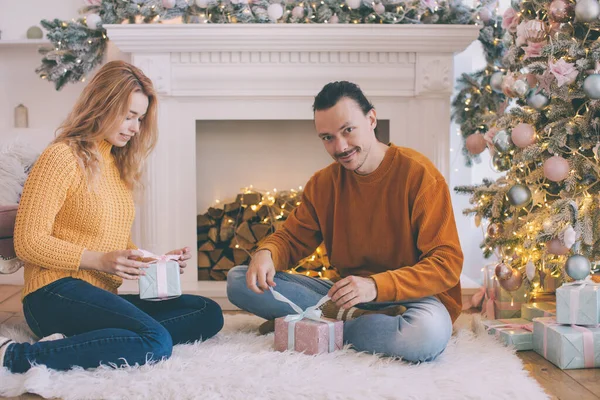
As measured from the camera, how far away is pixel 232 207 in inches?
131

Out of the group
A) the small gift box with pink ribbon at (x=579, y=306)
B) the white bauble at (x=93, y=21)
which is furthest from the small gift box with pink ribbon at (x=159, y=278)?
the white bauble at (x=93, y=21)

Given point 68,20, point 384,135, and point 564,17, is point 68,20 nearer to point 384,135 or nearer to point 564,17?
point 384,135

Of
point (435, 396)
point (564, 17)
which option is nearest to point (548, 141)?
point (564, 17)

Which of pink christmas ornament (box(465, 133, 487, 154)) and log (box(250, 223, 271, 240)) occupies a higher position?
pink christmas ornament (box(465, 133, 487, 154))

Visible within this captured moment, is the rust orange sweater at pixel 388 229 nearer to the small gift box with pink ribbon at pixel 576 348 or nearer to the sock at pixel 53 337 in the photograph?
the small gift box with pink ribbon at pixel 576 348

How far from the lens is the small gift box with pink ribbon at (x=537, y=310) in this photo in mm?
2287

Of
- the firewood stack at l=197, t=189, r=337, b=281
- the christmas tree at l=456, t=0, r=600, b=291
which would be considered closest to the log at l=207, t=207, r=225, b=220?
the firewood stack at l=197, t=189, r=337, b=281

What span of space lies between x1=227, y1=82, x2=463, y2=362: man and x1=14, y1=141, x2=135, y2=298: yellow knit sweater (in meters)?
0.41

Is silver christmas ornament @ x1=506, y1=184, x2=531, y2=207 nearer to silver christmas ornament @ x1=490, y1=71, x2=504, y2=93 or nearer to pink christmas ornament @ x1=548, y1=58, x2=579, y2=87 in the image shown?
pink christmas ornament @ x1=548, y1=58, x2=579, y2=87

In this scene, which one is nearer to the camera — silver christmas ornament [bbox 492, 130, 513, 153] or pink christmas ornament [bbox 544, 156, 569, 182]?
pink christmas ornament [bbox 544, 156, 569, 182]

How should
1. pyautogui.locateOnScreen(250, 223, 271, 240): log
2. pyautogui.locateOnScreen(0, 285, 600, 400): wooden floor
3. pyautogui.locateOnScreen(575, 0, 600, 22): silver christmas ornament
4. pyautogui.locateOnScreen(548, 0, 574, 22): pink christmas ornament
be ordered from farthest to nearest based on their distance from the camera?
pyautogui.locateOnScreen(250, 223, 271, 240): log → pyautogui.locateOnScreen(548, 0, 574, 22): pink christmas ornament → pyautogui.locateOnScreen(575, 0, 600, 22): silver christmas ornament → pyautogui.locateOnScreen(0, 285, 600, 400): wooden floor

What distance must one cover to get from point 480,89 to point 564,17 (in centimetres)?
83

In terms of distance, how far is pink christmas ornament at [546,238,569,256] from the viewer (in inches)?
90.5

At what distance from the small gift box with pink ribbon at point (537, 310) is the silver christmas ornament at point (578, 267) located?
6.4 inches
